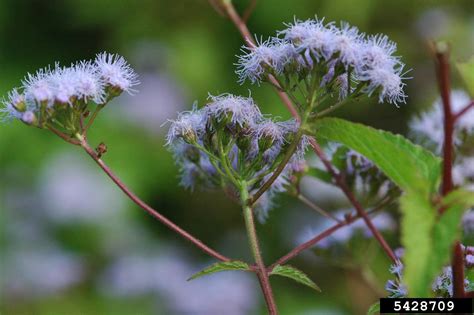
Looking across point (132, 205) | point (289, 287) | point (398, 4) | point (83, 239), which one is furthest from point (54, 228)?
point (398, 4)

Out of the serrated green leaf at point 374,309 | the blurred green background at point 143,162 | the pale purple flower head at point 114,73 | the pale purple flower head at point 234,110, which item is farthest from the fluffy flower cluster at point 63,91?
the blurred green background at point 143,162

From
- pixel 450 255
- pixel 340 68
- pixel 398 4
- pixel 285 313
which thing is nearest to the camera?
pixel 450 255

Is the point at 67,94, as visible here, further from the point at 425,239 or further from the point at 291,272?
the point at 425,239

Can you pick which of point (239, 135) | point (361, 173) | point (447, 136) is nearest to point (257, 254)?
point (239, 135)

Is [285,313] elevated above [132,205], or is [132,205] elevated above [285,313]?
[132,205]

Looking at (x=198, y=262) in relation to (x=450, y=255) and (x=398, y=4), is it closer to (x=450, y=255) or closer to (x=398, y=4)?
(x=398, y=4)

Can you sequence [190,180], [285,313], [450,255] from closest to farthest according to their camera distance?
[450,255], [190,180], [285,313]

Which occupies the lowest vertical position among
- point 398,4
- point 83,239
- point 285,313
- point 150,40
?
point 285,313

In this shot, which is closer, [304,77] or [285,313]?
[304,77]
